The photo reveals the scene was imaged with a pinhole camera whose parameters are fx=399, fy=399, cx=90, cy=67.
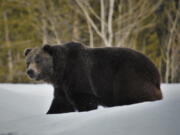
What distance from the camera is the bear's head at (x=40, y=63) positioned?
5570 mm

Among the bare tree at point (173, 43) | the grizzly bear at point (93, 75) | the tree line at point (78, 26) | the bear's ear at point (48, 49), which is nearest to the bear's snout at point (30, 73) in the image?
the grizzly bear at point (93, 75)

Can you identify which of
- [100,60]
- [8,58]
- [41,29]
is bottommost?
[8,58]

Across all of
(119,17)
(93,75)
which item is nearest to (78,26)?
(119,17)

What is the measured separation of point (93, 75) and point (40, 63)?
77 centimetres

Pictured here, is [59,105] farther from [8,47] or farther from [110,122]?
[8,47]

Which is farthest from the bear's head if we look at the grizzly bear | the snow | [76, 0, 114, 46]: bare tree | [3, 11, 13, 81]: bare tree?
[3, 11, 13, 81]: bare tree

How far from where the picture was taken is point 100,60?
5.66 metres

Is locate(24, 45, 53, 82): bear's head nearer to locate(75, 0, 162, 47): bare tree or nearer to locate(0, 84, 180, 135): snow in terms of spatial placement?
locate(0, 84, 180, 135): snow

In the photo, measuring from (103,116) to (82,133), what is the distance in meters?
0.45

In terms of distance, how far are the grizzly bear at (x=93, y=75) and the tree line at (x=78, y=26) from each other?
1422cm

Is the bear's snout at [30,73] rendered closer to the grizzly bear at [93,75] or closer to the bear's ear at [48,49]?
the grizzly bear at [93,75]

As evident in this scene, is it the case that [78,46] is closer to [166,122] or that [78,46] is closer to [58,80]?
[58,80]

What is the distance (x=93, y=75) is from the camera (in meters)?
5.64

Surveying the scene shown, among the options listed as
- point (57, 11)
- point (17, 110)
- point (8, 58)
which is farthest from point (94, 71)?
point (8, 58)
